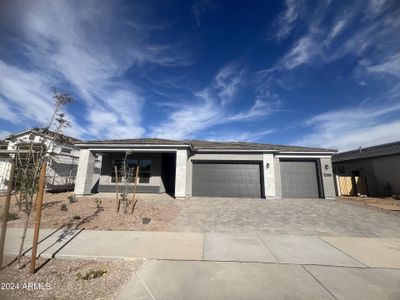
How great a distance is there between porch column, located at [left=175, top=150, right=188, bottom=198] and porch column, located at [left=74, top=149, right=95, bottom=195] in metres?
6.18

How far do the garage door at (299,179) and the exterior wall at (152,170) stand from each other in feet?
30.3

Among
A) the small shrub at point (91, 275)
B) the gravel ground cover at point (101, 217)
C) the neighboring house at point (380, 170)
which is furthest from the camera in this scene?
the neighboring house at point (380, 170)

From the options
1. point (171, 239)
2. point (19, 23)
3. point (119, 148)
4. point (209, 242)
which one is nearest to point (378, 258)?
point (209, 242)

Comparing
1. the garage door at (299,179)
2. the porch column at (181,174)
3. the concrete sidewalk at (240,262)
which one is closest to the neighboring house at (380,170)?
the garage door at (299,179)

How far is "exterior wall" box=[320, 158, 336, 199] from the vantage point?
1348cm

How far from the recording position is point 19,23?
2.46 metres

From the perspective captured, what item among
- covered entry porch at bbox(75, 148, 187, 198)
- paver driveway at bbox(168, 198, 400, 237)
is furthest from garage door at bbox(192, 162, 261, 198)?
paver driveway at bbox(168, 198, 400, 237)

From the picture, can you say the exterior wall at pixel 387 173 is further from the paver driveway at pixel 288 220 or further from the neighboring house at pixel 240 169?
the paver driveway at pixel 288 220

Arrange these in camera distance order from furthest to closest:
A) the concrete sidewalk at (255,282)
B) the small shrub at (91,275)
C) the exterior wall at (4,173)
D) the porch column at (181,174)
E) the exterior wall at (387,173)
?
the exterior wall at (387,173)
the exterior wall at (4,173)
the porch column at (181,174)
the small shrub at (91,275)
the concrete sidewalk at (255,282)

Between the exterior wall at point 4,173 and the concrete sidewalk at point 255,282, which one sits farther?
the exterior wall at point 4,173

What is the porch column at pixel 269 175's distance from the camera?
13.1m

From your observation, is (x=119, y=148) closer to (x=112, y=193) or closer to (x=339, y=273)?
(x=112, y=193)

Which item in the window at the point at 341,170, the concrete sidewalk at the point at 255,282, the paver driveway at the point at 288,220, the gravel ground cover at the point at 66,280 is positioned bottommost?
the gravel ground cover at the point at 66,280

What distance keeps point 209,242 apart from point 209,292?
246 cm
